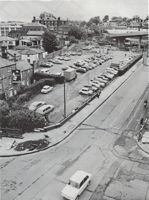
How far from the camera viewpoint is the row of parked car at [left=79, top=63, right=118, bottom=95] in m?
56.9

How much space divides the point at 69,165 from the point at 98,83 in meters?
34.0

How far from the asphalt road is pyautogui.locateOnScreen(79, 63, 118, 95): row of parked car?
551 inches

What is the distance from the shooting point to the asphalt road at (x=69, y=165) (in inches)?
1024

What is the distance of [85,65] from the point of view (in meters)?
79.5

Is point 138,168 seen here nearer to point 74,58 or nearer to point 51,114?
point 51,114

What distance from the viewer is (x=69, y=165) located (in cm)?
3027

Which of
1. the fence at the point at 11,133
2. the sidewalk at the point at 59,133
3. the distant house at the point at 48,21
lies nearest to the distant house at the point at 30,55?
the sidewalk at the point at 59,133

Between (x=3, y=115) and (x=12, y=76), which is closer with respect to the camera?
(x=3, y=115)

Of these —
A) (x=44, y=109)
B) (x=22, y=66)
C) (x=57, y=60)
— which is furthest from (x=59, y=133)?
(x=57, y=60)

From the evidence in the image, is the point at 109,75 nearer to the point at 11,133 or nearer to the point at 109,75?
the point at 109,75

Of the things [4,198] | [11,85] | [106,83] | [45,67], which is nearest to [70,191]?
[4,198]

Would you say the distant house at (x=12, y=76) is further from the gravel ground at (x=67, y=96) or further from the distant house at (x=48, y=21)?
the distant house at (x=48, y=21)

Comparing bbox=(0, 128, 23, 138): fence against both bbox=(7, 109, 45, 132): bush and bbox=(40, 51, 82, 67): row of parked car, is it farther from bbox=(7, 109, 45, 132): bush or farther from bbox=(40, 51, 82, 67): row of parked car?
bbox=(40, 51, 82, 67): row of parked car

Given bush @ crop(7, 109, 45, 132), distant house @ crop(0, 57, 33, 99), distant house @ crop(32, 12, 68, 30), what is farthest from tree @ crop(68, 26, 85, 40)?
bush @ crop(7, 109, 45, 132)
